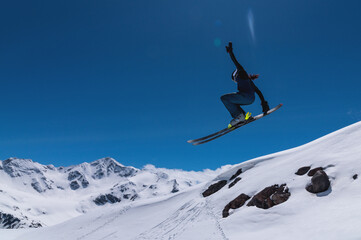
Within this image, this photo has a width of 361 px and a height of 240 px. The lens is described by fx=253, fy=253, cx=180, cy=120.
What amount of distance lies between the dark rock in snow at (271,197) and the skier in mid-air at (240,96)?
7950mm

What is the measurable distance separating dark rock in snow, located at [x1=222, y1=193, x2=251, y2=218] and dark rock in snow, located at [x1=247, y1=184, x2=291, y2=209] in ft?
3.93

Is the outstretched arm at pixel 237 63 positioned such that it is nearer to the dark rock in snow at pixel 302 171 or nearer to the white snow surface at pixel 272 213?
the white snow surface at pixel 272 213

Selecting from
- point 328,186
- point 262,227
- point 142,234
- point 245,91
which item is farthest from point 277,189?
point 142,234

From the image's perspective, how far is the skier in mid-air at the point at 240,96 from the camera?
9.08 meters

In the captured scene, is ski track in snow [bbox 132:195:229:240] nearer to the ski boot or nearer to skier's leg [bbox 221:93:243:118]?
the ski boot

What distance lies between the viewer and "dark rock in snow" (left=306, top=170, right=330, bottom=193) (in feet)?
47.5

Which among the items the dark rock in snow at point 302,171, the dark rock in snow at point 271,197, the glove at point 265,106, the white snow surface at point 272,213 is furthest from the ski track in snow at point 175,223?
the glove at point 265,106

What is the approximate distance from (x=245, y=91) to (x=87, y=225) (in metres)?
30.1

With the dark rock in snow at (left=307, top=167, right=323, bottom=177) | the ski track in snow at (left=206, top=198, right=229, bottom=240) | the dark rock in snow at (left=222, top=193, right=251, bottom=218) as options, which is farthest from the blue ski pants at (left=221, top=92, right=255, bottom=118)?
the dark rock in snow at (left=222, top=193, right=251, bottom=218)

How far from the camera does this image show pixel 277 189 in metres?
16.8

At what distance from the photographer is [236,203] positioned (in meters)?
18.6

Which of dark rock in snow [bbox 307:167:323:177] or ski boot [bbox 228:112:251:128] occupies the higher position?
ski boot [bbox 228:112:251:128]

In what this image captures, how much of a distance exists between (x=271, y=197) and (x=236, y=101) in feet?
31.0

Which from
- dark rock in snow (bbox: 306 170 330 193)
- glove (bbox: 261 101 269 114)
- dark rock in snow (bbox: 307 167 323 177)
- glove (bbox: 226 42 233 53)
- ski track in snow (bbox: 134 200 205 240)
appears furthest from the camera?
ski track in snow (bbox: 134 200 205 240)
